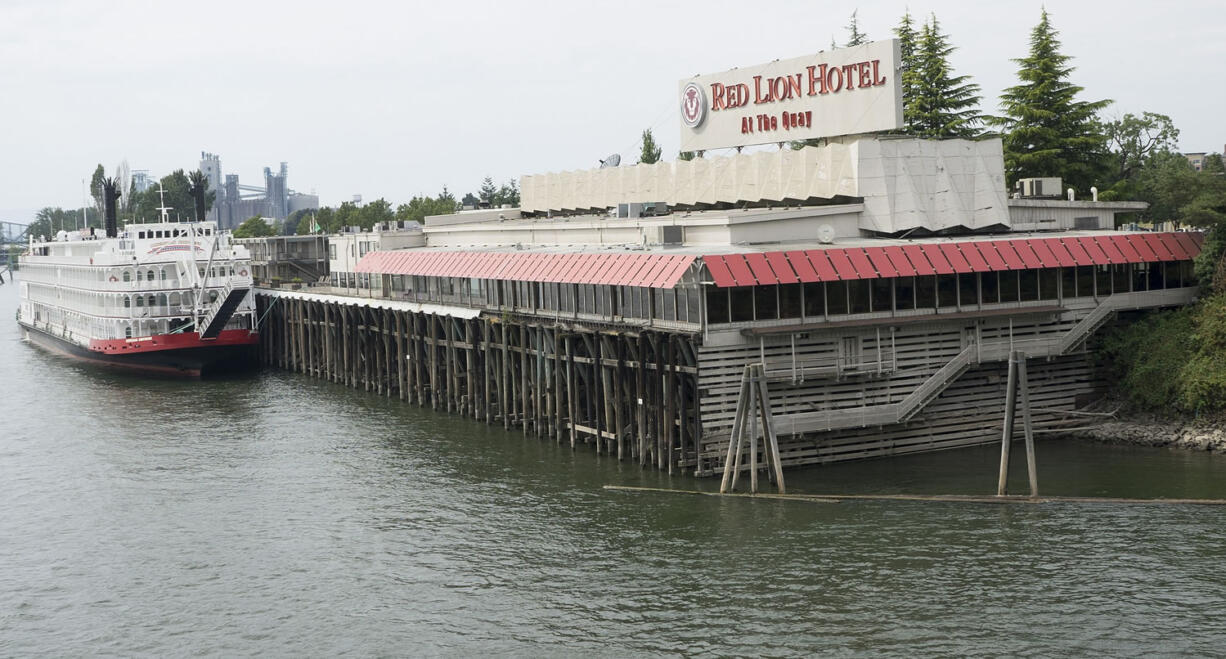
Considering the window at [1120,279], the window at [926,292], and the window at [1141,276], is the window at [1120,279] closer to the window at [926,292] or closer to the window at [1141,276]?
the window at [1141,276]

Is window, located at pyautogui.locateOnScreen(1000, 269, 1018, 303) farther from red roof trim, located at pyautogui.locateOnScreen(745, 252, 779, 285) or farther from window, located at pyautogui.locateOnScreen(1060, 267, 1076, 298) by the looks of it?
red roof trim, located at pyautogui.locateOnScreen(745, 252, 779, 285)

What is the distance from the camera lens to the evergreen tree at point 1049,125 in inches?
3164

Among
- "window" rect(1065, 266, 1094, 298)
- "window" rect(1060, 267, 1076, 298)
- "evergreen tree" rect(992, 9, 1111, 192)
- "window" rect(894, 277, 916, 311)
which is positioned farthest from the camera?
"evergreen tree" rect(992, 9, 1111, 192)

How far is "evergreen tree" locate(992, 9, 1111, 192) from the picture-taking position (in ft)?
264

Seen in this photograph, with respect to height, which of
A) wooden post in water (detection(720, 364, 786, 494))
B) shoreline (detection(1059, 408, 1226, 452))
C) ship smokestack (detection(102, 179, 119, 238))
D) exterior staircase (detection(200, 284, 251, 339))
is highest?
ship smokestack (detection(102, 179, 119, 238))

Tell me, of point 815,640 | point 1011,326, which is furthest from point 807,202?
point 815,640

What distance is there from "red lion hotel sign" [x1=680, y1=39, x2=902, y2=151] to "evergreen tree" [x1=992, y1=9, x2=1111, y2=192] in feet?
81.9

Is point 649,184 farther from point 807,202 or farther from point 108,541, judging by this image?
point 108,541

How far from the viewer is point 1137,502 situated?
42.3 m

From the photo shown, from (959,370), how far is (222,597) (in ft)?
92.3

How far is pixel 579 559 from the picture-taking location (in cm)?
3941

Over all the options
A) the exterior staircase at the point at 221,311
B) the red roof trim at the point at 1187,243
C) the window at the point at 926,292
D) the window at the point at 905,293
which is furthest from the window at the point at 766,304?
the exterior staircase at the point at 221,311

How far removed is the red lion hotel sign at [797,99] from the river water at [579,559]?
1616cm

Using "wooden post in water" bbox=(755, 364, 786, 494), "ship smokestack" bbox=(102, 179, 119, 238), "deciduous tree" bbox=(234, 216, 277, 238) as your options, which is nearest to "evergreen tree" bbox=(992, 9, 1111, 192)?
"wooden post in water" bbox=(755, 364, 786, 494)
